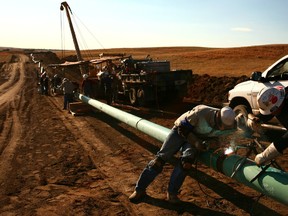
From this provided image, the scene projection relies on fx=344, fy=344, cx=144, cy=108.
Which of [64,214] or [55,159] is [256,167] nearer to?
[64,214]

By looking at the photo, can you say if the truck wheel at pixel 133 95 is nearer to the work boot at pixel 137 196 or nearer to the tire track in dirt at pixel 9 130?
the tire track in dirt at pixel 9 130

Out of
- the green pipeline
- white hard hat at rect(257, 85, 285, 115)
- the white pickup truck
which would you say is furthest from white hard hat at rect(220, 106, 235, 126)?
the white pickup truck

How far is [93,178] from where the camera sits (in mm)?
7027

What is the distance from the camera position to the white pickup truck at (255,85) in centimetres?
847

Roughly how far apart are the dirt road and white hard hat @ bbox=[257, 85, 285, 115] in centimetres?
160

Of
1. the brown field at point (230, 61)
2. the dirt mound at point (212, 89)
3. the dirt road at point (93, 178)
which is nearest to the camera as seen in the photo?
the dirt road at point (93, 178)

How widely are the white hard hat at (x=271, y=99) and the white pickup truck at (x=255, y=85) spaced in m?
3.57

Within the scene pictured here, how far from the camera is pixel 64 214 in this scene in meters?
5.42

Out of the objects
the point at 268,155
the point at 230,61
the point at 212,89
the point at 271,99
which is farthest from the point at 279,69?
the point at 230,61

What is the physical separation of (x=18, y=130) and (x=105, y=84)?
19.9ft

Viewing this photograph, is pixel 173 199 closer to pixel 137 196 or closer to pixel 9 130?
pixel 137 196

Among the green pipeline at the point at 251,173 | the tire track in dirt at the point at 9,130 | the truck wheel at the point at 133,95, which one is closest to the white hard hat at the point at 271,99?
the green pipeline at the point at 251,173

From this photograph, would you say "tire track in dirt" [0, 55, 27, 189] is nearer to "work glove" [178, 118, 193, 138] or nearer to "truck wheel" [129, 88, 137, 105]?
"work glove" [178, 118, 193, 138]

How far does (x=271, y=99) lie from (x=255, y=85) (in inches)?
175
